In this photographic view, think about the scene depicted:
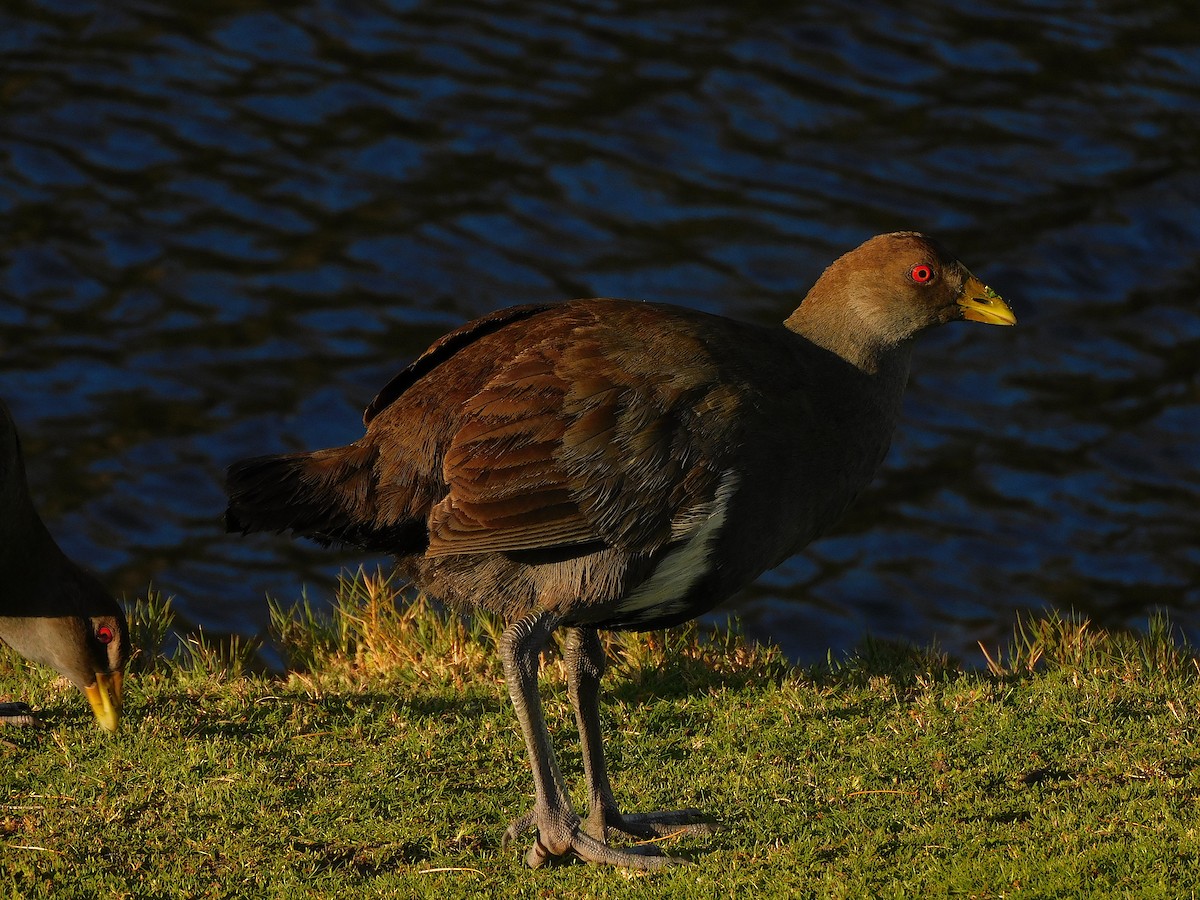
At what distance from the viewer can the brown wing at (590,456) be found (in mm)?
5508

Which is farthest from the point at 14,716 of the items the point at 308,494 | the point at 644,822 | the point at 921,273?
the point at 921,273

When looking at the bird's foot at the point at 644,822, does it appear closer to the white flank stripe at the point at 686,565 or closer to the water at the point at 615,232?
the white flank stripe at the point at 686,565

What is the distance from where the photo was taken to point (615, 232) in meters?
12.3

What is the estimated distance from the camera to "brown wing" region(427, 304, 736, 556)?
551cm

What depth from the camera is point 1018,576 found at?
1017 centimetres

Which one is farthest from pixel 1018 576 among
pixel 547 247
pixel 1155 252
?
pixel 547 247

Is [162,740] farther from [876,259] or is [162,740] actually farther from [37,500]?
[37,500]

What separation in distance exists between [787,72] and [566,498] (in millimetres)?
8794

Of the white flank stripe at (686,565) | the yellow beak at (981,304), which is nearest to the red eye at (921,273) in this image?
the yellow beak at (981,304)

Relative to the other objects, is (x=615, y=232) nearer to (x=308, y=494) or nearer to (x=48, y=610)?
(x=48, y=610)

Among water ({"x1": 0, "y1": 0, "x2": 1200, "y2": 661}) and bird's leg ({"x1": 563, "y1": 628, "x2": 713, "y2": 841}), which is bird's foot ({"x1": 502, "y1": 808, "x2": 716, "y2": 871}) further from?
water ({"x1": 0, "y1": 0, "x2": 1200, "y2": 661})

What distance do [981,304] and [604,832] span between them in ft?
7.58

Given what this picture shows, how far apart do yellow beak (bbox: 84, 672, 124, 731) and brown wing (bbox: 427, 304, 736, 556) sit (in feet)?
6.12

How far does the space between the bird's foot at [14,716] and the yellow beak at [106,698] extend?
23cm
